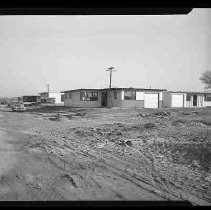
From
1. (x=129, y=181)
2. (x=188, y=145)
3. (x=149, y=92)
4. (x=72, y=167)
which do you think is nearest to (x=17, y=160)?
(x=72, y=167)

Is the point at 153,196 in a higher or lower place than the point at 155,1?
lower

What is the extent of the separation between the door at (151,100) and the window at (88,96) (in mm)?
8046

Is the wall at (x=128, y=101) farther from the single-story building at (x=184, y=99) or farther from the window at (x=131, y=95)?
the single-story building at (x=184, y=99)

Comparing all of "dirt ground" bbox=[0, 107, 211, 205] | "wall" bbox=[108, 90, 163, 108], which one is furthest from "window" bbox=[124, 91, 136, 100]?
"dirt ground" bbox=[0, 107, 211, 205]

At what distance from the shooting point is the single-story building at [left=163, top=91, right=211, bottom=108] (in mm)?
40844

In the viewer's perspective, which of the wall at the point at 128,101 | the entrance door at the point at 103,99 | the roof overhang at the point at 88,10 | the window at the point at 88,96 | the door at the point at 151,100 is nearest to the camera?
the roof overhang at the point at 88,10

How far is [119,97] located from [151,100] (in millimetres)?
5086

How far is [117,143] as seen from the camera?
44.1 feet

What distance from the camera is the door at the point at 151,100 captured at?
38.8m

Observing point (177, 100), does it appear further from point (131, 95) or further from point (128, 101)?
point (128, 101)

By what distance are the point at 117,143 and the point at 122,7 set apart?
10.6 m

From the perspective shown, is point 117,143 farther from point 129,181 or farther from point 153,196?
point 153,196

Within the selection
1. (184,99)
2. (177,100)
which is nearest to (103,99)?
(177,100)

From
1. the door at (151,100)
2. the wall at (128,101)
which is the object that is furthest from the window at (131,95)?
the door at (151,100)
